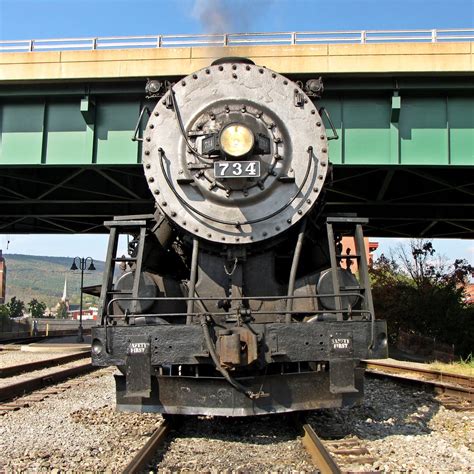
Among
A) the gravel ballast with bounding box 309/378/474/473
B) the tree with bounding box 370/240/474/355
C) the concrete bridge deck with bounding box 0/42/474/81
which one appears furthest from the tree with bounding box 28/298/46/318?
the gravel ballast with bounding box 309/378/474/473

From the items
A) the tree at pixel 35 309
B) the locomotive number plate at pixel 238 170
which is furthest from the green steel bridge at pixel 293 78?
the tree at pixel 35 309

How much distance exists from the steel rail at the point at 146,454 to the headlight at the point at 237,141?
2.82 meters

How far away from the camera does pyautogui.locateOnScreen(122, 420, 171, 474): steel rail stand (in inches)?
170

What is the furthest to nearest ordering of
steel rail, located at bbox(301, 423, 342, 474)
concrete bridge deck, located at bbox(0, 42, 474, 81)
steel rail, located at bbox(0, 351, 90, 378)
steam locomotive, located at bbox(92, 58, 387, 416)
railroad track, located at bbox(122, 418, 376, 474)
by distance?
1. concrete bridge deck, located at bbox(0, 42, 474, 81)
2. steel rail, located at bbox(0, 351, 90, 378)
3. steam locomotive, located at bbox(92, 58, 387, 416)
4. railroad track, located at bbox(122, 418, 376, 474)
5. steel rail, located at bbox(301, 423, 342, 474)

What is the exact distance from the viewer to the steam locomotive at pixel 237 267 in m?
5.43

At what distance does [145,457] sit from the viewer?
15.2ft

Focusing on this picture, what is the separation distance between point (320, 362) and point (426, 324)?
16.7 meters

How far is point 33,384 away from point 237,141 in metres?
6.18

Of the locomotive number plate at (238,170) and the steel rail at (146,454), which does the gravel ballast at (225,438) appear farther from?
the locomotive number plate at (238,170)

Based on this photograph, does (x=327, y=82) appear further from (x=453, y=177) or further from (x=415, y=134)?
(x=453, y=177)

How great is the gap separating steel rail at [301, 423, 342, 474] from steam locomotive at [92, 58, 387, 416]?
320 millimetres

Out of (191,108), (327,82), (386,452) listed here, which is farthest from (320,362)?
(327,82)

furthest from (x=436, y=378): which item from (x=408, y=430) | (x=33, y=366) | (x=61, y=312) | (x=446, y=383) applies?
(x=61, y=312)

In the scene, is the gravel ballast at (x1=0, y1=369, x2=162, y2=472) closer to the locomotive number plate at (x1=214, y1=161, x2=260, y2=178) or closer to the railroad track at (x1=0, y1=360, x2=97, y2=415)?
the railroad track at (x1=0, y1=360, x2=97, y2=415)
